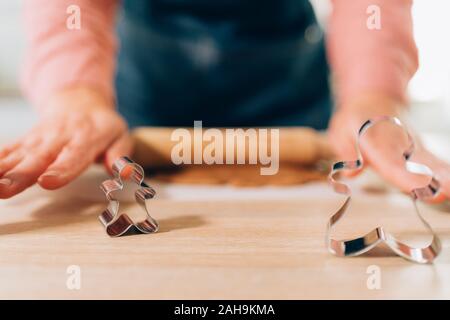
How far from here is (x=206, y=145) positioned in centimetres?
→ 79

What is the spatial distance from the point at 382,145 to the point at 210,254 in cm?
33

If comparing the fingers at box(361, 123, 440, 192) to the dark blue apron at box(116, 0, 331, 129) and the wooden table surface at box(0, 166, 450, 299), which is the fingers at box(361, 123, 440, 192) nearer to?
the wooden table surface at box(0, 166, 450, 299)

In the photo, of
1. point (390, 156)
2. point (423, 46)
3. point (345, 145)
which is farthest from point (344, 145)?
point (423, 46)

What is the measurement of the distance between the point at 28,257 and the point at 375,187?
1.63 ft

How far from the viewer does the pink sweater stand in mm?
778

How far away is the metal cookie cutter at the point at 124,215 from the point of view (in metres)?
0.51

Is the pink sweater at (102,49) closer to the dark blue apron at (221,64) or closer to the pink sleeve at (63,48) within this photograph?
the pink sleeve at (63,48)

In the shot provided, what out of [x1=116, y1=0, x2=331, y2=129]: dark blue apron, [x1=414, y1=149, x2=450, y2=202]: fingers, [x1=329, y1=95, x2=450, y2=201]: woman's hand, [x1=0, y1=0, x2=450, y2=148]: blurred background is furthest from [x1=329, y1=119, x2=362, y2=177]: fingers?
[x1=0, y1=0, x2=450, y2=148]: blurred background

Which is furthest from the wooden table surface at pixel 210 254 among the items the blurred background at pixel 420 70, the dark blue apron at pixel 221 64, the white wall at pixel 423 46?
the white wall at pixel 423 46

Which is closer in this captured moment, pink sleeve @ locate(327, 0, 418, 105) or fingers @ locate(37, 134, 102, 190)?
fingers @ locate(37, 134, 102, 190)

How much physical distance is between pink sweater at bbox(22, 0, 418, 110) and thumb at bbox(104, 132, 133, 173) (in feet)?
0.32

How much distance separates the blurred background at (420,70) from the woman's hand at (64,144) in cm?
82

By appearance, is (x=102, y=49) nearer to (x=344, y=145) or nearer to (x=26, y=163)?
(x=26, y=163)
